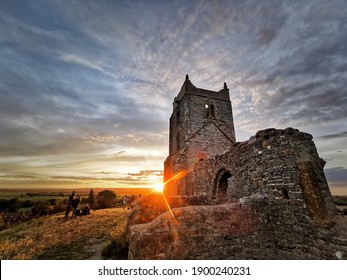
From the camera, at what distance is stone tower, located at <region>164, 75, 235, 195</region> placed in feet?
57.8

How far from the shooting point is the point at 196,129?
61.9ft

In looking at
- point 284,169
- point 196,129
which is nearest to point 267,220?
point 284,169

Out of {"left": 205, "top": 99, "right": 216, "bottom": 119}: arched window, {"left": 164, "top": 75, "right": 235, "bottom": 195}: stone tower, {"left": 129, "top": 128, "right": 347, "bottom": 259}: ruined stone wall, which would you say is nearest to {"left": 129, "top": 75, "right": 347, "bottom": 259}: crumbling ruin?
{"left": 129, "top": 128, "right": 347, "bottom": 259}: ruined stone wall

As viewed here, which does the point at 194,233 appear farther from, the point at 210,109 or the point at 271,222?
the point at 210,109

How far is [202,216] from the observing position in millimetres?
3791

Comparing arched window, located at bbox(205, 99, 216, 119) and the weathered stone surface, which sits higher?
arched window, located at bbox(205, 99, 216, 119)

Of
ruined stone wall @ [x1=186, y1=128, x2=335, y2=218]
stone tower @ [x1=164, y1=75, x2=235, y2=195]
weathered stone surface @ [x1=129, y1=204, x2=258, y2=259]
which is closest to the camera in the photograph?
weathered stone surface @ [x1=129, y1=204, x2=258, y2=259]

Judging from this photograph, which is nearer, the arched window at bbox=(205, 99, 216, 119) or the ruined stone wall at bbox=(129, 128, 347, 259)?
the ruined stone wall at bbox=(129, 128, 347, 259)

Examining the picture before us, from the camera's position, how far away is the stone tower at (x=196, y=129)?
17.6m

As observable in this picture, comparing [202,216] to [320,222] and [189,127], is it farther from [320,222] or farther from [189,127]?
[189,127]

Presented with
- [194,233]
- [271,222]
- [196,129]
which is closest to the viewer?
[194,233]

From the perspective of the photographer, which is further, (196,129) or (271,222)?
(196,129)

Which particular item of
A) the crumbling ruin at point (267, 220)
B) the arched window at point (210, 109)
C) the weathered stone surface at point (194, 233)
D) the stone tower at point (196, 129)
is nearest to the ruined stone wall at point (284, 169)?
the crumbling ruin at point (267, 220)

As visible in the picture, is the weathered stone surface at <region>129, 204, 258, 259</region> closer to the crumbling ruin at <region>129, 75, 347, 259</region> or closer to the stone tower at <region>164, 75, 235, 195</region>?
the crumbling ruin at <region>129, 75, 347, 259</region>
